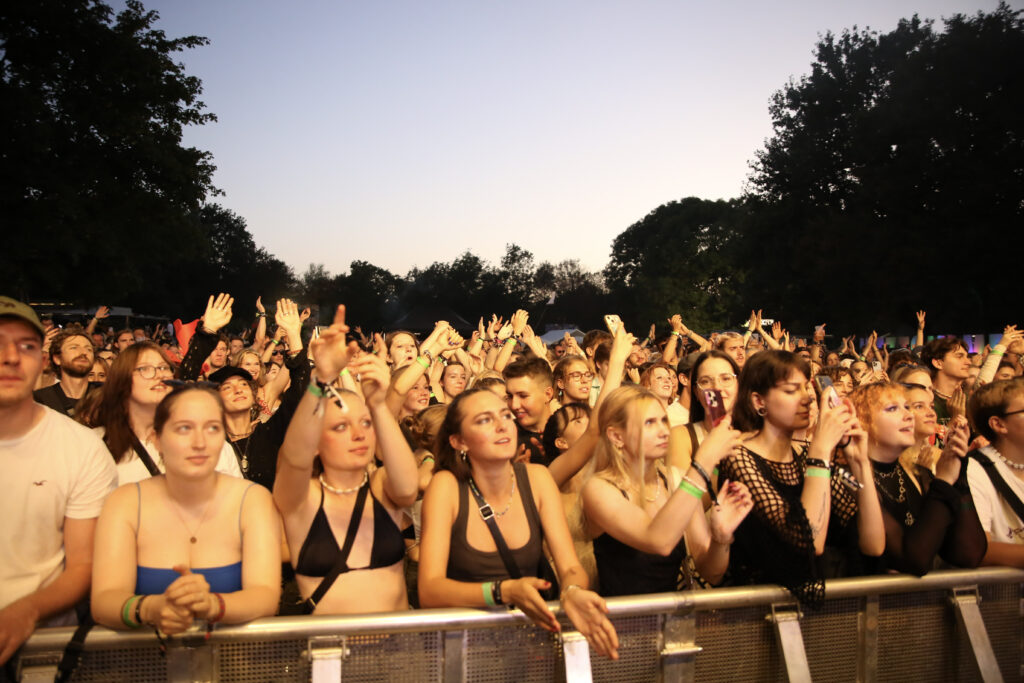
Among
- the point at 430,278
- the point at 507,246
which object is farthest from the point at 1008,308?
the point at 430,278

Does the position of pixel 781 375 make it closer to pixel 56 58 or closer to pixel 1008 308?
pixel 56 58

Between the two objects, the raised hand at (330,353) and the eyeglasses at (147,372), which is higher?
the eyeglasses at (147,372)

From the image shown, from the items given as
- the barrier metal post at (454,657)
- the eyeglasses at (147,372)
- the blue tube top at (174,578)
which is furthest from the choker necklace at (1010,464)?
the eyeglasses at (147,372)

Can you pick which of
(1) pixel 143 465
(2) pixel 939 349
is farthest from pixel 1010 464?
(1) pixel 143 465

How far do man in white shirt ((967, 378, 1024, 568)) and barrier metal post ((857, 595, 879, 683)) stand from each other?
0.72m

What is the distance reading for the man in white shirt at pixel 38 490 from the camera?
2773mm

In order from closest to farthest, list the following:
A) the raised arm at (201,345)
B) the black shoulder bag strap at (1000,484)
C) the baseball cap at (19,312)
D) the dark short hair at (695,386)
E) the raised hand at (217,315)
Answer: the baseball cap at (19,312) → the black shoulder bag strap at (1000,484) → the dark short hair at (695,386) → the raised arm at (201,345) → the raised hand at (217,315)

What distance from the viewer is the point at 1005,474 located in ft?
12.2

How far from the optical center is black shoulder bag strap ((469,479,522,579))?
3.19 meters

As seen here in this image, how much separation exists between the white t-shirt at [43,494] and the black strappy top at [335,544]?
0.82m

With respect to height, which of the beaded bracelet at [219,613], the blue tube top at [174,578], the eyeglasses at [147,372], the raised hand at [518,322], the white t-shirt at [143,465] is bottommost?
the beaded bracelet at [219,613]

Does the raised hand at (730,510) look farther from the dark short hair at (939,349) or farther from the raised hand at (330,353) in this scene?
the dark short hair at (939,349)

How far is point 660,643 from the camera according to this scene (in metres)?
2.86

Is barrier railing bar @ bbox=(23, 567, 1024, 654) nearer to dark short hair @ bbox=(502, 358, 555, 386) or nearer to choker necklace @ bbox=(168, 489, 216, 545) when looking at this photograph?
choker necklace @ bbox=(168, 489, 216, 545)
